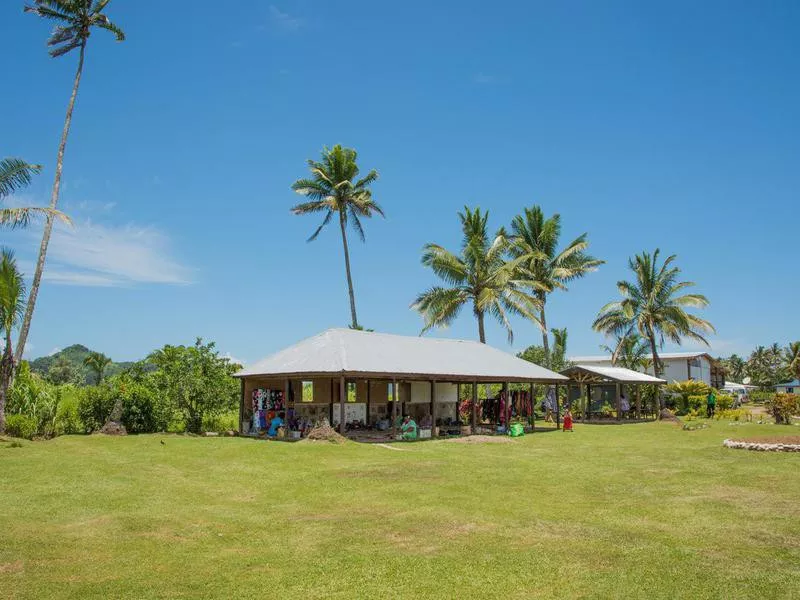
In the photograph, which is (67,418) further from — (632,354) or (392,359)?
(632,354)

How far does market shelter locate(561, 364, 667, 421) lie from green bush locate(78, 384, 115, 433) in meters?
22.7

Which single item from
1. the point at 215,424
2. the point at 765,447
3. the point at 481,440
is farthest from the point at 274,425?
the point at 765,447

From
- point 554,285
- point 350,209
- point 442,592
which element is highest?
point 350,209

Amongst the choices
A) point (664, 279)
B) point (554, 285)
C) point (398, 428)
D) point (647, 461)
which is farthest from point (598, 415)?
point (647, 461)

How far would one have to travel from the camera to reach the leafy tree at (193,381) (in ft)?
82.8

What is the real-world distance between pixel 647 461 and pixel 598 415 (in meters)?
23.7

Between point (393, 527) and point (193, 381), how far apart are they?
1783cm

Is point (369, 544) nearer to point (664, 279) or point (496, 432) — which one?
point (496, 432)

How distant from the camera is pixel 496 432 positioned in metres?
28.2

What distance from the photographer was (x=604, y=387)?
4234 cm

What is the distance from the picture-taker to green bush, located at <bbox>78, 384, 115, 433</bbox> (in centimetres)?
2361

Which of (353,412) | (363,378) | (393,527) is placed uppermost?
(363,378)

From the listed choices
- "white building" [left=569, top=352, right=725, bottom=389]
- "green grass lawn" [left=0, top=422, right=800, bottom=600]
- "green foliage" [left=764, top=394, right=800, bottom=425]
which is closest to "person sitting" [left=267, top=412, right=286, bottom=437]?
"green grass lawn" [left=0, top=422, right=800, bottom=600]

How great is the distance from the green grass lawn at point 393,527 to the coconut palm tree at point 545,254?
25.6m
